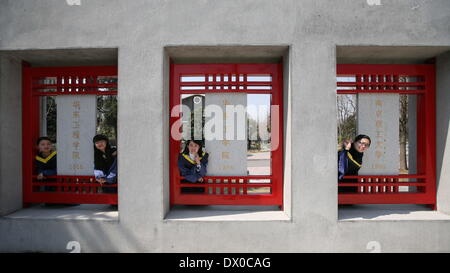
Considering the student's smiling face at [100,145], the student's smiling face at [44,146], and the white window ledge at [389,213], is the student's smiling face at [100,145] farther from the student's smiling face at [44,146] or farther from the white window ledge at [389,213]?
the white window ledge at [389,213]

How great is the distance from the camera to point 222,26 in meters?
3.74

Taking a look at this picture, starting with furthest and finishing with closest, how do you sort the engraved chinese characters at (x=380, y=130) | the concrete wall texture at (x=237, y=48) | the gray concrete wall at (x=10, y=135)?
the engraved chinese characters at (x=380, y=130), the gray concrete wall at (x=10, y=135), the concrete wall texture at (x=237, y=48)

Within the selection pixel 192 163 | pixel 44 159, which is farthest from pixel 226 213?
pixel 44 159

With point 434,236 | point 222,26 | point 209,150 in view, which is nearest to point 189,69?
point 222,26

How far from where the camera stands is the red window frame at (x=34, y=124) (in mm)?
4305

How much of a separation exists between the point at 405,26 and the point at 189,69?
3.23 meters

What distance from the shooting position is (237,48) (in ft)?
12.6

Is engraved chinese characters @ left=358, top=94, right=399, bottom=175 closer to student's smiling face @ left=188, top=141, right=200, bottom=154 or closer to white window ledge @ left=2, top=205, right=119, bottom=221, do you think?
student's smiling face @ left=188, top=141, right=200, bottom=154

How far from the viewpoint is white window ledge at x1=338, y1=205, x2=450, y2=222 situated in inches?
151

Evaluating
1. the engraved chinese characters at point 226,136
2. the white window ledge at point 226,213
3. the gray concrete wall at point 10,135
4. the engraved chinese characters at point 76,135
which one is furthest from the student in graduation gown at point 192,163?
the gray concrete wall at point 10,135

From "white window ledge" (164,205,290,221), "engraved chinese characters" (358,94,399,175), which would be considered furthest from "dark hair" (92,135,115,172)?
"engraved chinese characters" (358,94,399,175)

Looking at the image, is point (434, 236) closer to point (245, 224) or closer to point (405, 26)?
point (245, 224)

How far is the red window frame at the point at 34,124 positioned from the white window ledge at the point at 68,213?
141 mm

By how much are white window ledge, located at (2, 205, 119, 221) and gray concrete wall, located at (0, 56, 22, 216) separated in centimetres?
25
